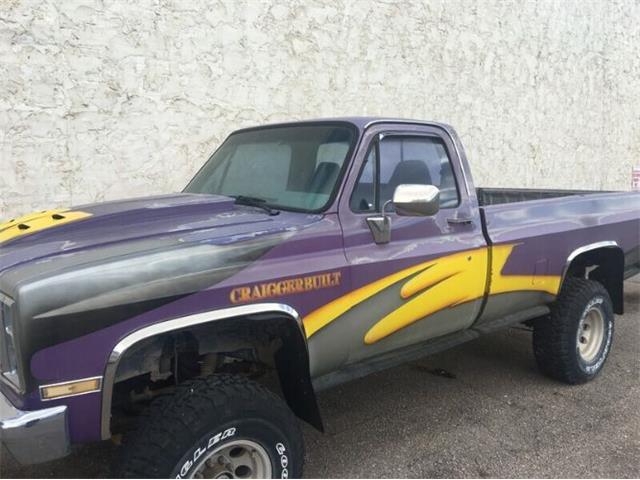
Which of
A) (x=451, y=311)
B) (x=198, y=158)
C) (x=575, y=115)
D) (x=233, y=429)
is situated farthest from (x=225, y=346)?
(x=575, y=115)

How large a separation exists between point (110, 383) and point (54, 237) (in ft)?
2.69

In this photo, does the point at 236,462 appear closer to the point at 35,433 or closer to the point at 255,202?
the point at 35,433

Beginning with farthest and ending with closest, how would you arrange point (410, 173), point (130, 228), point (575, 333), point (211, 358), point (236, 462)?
point (575, 333) → point (410, 173) → point (211, 358) → point (130, 228) → point (236, 462)

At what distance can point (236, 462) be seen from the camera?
8.17 ft

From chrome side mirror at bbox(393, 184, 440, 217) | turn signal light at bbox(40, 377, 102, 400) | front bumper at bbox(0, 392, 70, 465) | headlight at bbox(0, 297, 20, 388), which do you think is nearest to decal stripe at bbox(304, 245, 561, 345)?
chrome side mirror at bbox(393, 184, 440, 217)

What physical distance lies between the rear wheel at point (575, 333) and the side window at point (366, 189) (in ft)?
6.65

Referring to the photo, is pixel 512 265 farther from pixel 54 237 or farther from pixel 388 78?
pixel 388 78

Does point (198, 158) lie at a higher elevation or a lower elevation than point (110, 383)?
higher

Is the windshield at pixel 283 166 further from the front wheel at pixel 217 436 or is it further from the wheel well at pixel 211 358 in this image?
the front wheel at pixel 217 436

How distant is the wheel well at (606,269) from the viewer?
15.0 ft

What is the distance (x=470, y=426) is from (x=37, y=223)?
9.53ft

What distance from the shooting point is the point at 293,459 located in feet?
8.53

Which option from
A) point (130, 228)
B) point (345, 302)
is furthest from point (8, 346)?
point (345, 302)

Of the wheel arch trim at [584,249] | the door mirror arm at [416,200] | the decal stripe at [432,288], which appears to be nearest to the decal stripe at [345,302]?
the decal stripe at [432,288]
